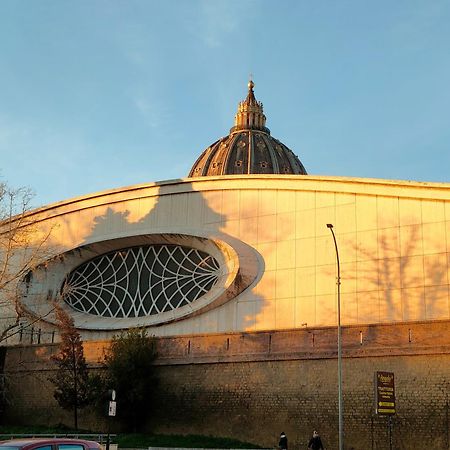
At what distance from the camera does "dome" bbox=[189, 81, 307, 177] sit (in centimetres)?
8556

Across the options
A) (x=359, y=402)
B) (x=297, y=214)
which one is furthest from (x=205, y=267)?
(x=359, y=402)

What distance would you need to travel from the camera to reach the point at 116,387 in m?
31.8

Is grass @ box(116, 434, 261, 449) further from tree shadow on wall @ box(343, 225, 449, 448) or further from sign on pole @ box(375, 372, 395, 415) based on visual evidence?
sign on pole @ box(375, 372, 395, 415)

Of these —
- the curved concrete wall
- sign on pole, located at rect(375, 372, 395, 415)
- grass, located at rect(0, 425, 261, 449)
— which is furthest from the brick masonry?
the curved concrete wall

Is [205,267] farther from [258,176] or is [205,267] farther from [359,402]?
[359,402]

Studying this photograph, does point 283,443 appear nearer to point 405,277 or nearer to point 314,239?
point 405,277

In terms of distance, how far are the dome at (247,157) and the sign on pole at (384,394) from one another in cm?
5951

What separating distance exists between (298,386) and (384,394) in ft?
19.8

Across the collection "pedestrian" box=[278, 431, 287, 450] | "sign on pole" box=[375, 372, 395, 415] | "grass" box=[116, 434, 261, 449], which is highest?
"sign on pole" box=[375, 372, 395, 415]

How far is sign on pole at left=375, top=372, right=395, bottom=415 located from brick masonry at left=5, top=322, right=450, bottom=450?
3008 millimetres

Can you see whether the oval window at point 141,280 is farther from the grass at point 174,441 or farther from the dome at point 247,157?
the dome at point 247,157

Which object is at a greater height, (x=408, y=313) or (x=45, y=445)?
(x=408, y=313)

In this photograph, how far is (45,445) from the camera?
35.8 feet

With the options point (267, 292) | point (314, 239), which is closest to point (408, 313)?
point (314, 239)
